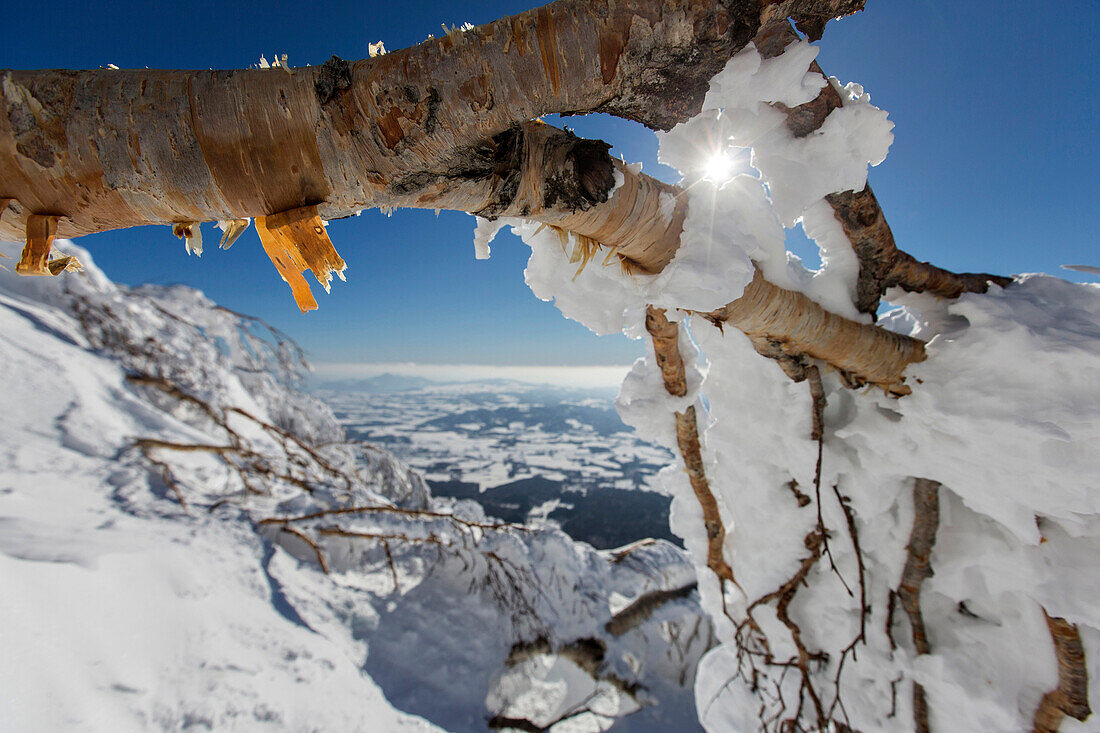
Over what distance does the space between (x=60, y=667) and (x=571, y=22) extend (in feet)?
9.32

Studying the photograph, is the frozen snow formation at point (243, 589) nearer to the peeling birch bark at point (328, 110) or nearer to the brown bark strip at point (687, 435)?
the peeling birch bark at point (328, 110)

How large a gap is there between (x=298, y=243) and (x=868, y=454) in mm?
2425

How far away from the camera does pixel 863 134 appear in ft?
3.17

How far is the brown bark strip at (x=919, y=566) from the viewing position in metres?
1.83

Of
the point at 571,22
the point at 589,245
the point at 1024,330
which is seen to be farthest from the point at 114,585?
the point at 1024,330

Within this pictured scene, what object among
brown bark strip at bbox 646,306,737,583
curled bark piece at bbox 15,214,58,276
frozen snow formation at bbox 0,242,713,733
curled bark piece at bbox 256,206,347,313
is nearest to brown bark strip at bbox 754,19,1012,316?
brown bark strip at bbox 646,306,737,583

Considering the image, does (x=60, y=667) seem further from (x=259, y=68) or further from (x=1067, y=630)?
(x=1067, y=630)

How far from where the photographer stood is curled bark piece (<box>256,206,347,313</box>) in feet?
2.07

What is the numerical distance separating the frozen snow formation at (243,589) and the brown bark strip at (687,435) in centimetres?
221

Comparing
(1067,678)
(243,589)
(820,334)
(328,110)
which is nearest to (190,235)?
(328,110)

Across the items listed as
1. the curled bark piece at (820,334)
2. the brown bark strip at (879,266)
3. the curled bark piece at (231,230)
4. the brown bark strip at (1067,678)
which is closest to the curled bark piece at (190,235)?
the curled bark piece at (231,230)

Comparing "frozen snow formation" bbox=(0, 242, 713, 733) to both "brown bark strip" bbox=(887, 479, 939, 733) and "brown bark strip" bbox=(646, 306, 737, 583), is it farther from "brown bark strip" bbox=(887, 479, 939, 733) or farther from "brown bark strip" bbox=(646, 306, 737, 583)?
"brown bark strip" bbox=(887, 479, 939, 733)

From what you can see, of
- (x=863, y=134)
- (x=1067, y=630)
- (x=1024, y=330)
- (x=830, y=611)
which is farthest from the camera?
(x=830, y=611)

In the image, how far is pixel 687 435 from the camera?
2.23 metres
